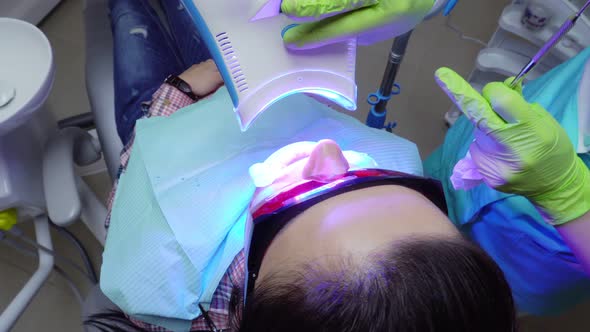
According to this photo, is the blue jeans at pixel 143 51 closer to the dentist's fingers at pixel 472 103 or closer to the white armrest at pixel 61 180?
the white armrest at pixel 61 180

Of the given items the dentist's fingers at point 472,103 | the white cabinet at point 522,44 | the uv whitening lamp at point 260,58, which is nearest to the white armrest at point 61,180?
the uv whitening lamp at point 260,58

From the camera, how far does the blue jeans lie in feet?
3.29

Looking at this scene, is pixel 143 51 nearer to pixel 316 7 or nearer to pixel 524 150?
pixel 316 7

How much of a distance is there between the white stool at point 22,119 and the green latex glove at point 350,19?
51 cm

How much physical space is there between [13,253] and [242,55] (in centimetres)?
127

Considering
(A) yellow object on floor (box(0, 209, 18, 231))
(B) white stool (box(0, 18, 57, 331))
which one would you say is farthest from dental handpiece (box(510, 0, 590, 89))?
(A) yellow object on floor (box(0, 209, 18, 231))

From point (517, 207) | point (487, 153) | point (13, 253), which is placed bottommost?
point (13, 253)

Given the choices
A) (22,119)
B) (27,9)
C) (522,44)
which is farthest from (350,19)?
(27,9)

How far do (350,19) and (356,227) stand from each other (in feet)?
1.05

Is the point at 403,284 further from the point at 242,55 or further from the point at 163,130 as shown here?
the point at 163,130

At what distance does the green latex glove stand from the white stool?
51 centimetres

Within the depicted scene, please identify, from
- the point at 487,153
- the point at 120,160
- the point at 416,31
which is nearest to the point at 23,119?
the point at 120,160

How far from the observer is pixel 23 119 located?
2.46 ft

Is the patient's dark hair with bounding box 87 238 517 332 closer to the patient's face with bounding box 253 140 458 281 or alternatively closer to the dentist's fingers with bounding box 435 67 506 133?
the patient's face with bounding box 253 140 458 281
